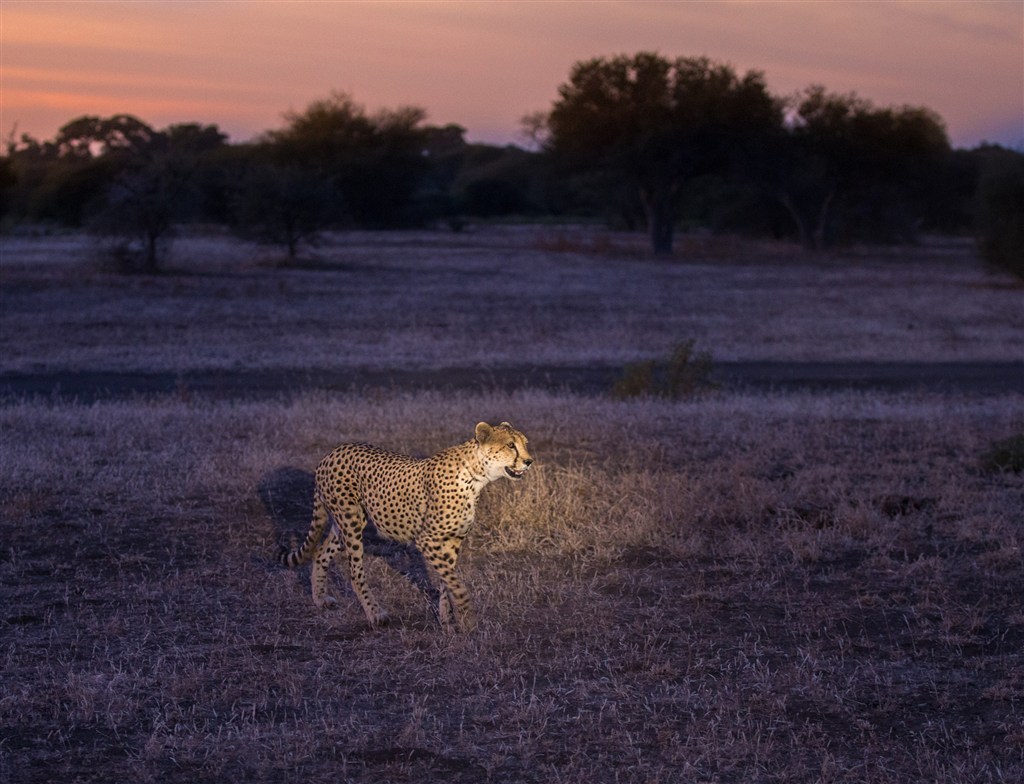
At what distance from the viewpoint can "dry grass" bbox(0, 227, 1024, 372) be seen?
19219 mm

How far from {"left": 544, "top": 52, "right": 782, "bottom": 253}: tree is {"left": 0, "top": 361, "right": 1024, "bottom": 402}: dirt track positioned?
3196cm

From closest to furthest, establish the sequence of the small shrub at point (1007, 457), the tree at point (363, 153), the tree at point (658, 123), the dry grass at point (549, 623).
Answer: the dry grass at point (549, 623)
the small shrub at point (1007, 457)
the tree at point (658, 123)
the tree at point (363, 153)

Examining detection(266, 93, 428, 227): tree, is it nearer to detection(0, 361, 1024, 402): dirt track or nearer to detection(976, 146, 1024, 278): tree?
detection(976, 146, 1024, 278): tree

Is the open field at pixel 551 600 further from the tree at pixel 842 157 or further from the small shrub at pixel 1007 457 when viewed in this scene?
the tree at pixel 842 157

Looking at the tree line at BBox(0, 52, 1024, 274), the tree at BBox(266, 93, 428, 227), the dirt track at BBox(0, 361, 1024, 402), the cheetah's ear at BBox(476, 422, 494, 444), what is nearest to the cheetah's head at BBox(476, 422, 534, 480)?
the cheetah's ear at BBox(476, 422, 494, 444)

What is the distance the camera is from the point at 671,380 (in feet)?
48.3

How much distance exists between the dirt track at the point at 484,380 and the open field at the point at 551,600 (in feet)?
3.05

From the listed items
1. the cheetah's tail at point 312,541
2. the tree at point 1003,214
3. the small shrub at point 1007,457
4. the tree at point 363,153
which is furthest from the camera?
the tree at point 363,153

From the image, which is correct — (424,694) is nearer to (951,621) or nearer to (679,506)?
(951,621)

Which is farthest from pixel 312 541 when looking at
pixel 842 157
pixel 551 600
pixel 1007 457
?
pixel 842 157

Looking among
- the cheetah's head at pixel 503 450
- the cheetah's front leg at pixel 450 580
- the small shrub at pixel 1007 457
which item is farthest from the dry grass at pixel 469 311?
the cheetah's head at pixel 503 450

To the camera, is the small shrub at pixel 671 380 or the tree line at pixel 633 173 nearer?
the small shrub at pixel 671 380

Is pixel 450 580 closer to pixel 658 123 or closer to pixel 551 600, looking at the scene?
pixel 551 600

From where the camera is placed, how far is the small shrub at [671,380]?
14.5 meters
